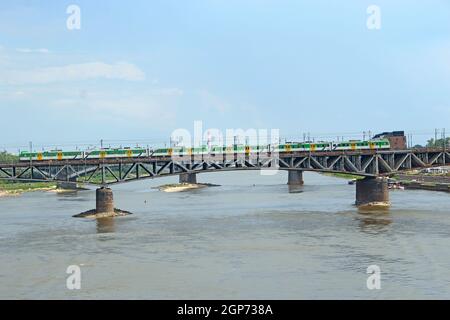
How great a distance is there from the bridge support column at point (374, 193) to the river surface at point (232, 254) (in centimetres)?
491

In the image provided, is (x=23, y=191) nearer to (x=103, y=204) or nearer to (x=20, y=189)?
(x=20, y=189)

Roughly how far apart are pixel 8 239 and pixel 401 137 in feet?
200

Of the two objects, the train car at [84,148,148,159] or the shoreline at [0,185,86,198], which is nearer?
the train car at [84,148,148,159]

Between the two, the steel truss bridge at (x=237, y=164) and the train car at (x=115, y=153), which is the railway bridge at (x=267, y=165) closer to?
the steel truss bridge at (x=237, y=164)

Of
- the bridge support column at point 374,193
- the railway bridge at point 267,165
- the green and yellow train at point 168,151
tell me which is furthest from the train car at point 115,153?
the bridge support column at point 374,193

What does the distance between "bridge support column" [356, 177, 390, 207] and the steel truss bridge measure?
1.02m

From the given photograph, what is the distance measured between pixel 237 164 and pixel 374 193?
1808 cm

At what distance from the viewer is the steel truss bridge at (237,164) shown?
77875 mm

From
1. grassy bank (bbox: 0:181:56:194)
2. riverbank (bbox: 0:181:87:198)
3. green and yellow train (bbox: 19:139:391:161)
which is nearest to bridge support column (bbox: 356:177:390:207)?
green and yellow train (bbox: 19:139:391:161)

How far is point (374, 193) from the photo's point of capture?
85875mm

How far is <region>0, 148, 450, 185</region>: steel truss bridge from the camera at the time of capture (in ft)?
255

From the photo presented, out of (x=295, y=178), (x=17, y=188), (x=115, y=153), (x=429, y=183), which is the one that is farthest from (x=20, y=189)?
(x=429, y=183)

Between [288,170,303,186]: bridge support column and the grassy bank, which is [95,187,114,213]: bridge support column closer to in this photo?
[288,170,303,186]: bridge support column
